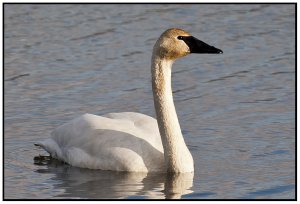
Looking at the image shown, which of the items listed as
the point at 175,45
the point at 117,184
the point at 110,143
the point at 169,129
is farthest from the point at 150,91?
the point at 117,184

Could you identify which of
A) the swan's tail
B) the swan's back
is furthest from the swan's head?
the swan's tail

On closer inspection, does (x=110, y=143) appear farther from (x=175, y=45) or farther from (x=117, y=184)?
(x=175, y=45)

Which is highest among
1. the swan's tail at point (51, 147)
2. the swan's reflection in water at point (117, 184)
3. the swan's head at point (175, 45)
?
the swan's head at point (175, 45)

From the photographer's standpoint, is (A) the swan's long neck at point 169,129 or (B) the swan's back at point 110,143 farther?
(B) the swan's back at point 110,143

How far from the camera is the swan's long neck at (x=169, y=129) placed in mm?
12219

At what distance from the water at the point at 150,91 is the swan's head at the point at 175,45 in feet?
4.65

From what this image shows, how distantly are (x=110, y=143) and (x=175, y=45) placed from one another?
1.46 m

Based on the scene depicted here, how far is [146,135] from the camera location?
12.7 metres

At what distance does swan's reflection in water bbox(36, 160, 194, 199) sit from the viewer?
11562mm

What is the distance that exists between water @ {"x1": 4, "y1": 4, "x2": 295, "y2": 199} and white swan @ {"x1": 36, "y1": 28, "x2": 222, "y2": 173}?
0.17 meters

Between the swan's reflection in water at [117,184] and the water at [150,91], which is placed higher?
the water at [150,91]

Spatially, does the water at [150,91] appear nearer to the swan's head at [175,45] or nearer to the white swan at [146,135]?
the white swan at [146,135]

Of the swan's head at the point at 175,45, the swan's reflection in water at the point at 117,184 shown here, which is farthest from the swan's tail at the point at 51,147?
the swan's head at the point at 175,45

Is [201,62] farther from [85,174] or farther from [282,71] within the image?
[85,174]
